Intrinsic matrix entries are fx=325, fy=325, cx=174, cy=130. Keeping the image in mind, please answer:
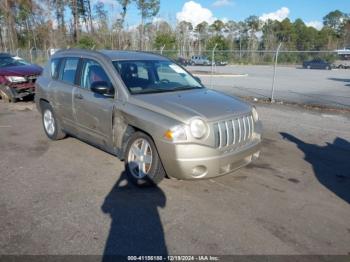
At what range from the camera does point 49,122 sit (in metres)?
6.73

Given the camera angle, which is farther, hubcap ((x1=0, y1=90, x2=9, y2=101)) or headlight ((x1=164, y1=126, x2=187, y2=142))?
hubcap ((x1=0, y1=90, x2=9, y2=101))

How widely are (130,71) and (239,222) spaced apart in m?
2.76

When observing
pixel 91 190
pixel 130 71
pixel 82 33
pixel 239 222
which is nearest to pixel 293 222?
pixel 239 222

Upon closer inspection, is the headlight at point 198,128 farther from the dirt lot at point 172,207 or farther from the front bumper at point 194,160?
the dirt lot at point 172,207

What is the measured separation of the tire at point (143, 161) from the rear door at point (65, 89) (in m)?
1.68

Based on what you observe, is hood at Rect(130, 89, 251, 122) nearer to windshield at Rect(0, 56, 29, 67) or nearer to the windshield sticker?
the windshield sticker

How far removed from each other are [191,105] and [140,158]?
1.00 meters

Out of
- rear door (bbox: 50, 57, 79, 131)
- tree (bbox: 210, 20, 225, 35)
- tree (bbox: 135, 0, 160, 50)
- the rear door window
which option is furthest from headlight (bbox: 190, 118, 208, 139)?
tree (bbox: 210, 20, 225, 35)

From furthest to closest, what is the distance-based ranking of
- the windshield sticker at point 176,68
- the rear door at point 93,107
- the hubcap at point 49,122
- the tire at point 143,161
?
the hubcap at point 49,122, the windshield sticker at point 176,68, the rear door at point 93,107, the tire at point 143,161

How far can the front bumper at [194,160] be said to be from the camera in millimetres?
3896

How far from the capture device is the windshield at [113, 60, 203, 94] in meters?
4.84

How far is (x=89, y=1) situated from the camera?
169 feet

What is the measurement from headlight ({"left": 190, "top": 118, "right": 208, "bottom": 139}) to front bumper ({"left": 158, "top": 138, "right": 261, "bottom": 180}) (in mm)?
132

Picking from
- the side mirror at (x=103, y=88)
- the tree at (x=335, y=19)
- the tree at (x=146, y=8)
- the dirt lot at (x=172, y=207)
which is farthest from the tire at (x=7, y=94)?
the tree at (x=335, y=19)
